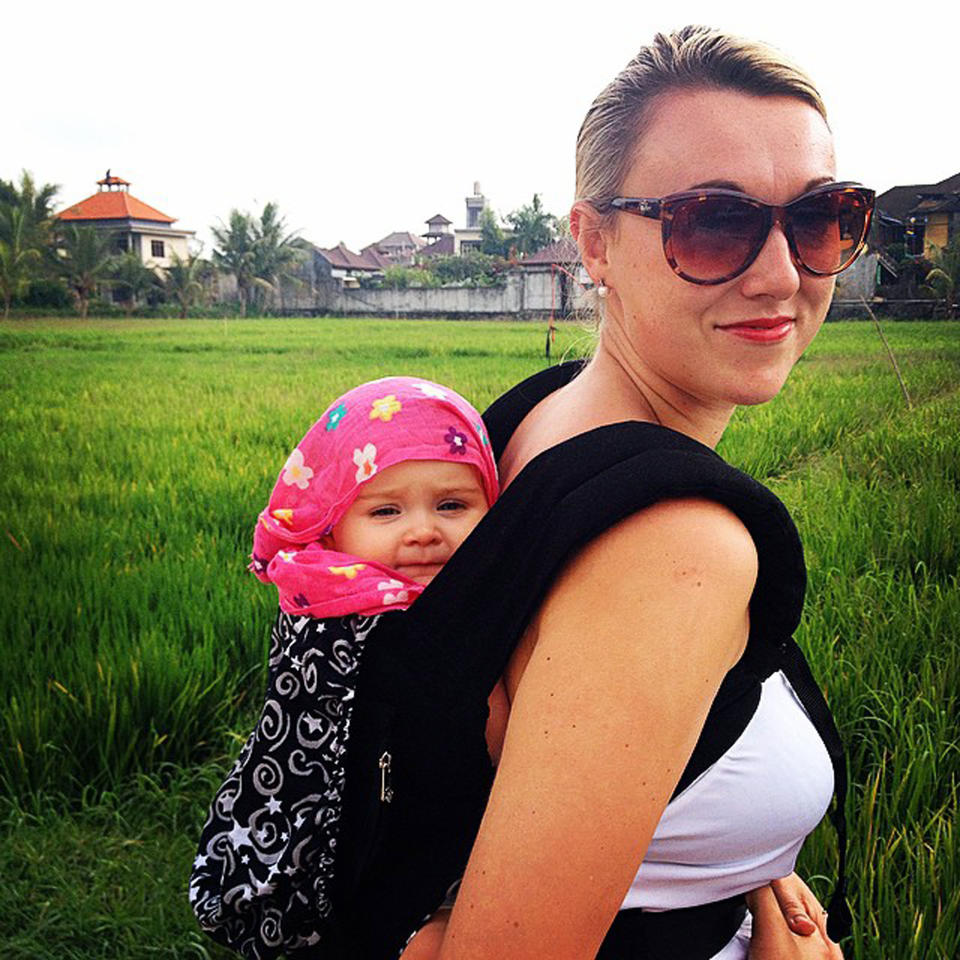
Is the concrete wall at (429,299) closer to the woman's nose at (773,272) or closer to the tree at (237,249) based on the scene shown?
the tree at (237,249)

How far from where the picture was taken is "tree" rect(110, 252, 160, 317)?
388 centimetres

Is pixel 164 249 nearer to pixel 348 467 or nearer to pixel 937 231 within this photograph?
pixel 937 231

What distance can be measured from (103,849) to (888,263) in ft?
→ 8.57

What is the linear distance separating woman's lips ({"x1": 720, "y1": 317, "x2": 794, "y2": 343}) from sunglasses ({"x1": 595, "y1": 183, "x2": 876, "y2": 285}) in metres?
0.05

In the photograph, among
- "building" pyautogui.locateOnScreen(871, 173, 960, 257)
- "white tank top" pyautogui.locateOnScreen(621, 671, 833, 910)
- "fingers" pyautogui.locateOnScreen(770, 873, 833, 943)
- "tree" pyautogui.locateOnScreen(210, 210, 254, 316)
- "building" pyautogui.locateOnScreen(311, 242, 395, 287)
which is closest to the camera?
"white tank top" pyautogui.locateOnScreen(621, 671, 833, 910)

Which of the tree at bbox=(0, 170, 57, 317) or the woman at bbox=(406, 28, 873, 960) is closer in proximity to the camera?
the woman at bbox=(406, 28, 873, 960)

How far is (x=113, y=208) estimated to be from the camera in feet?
12.3

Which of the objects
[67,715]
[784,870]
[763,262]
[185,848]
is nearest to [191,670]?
[67,715]

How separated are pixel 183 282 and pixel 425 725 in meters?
3.64

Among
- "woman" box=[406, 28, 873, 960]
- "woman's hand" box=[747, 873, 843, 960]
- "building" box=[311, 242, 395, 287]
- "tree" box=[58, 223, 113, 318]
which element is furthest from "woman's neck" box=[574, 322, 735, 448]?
"building" box=[311, 242, 395, 287]

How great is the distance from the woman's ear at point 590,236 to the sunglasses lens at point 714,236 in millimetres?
109

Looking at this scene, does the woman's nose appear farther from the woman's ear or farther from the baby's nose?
the baby's nose

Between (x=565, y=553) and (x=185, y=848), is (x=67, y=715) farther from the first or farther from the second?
(x=565, y=553)

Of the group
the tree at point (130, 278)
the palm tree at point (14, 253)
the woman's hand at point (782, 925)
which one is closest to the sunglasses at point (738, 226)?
the woman's hand at point (782, 925)
